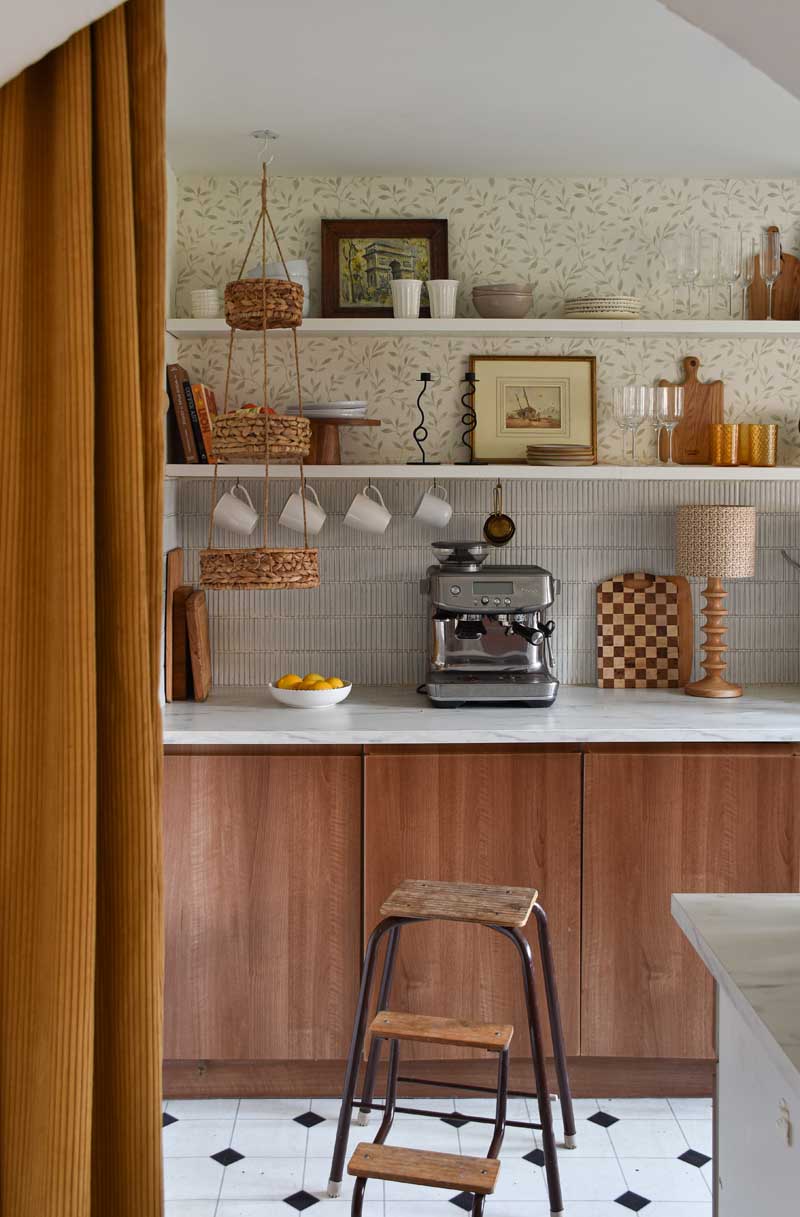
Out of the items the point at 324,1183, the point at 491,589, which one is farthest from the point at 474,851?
the point at 324,1183

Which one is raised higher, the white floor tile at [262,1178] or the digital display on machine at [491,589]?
the digital display on machine at [491,589]

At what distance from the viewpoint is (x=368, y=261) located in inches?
140

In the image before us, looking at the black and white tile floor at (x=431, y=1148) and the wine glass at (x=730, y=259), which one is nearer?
the black and white tile floor at (x=431, y=1148)

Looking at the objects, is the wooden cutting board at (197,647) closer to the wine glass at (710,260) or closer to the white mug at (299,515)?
the white mug at (299,515)

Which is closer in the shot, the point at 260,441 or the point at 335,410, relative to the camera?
the point at 260,441

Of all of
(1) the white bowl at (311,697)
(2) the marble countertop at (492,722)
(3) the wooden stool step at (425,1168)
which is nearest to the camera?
(3) the wooden stool step at (425,1168)

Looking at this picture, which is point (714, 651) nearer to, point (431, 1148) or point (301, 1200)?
point (431, 1148)

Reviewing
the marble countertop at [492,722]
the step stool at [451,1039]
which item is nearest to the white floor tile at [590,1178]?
the step stool at [451,1039]

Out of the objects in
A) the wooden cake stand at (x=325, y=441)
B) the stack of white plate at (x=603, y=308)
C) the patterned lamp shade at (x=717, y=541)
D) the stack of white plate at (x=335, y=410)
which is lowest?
the patterned lamp shade at (x=717, y=541)

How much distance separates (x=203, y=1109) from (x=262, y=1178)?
389 millimetres

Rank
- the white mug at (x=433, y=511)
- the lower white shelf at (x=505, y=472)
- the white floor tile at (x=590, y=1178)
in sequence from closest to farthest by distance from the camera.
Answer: the white floor tile at (x=590, y=1178)
the lower white shelf at (x=505, y=472)
the white mug at (x=433, y=511)

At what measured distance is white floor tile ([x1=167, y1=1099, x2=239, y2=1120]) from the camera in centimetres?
298

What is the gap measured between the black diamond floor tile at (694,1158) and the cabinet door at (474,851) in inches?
14.3

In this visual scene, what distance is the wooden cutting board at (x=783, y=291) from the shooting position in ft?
11.7
